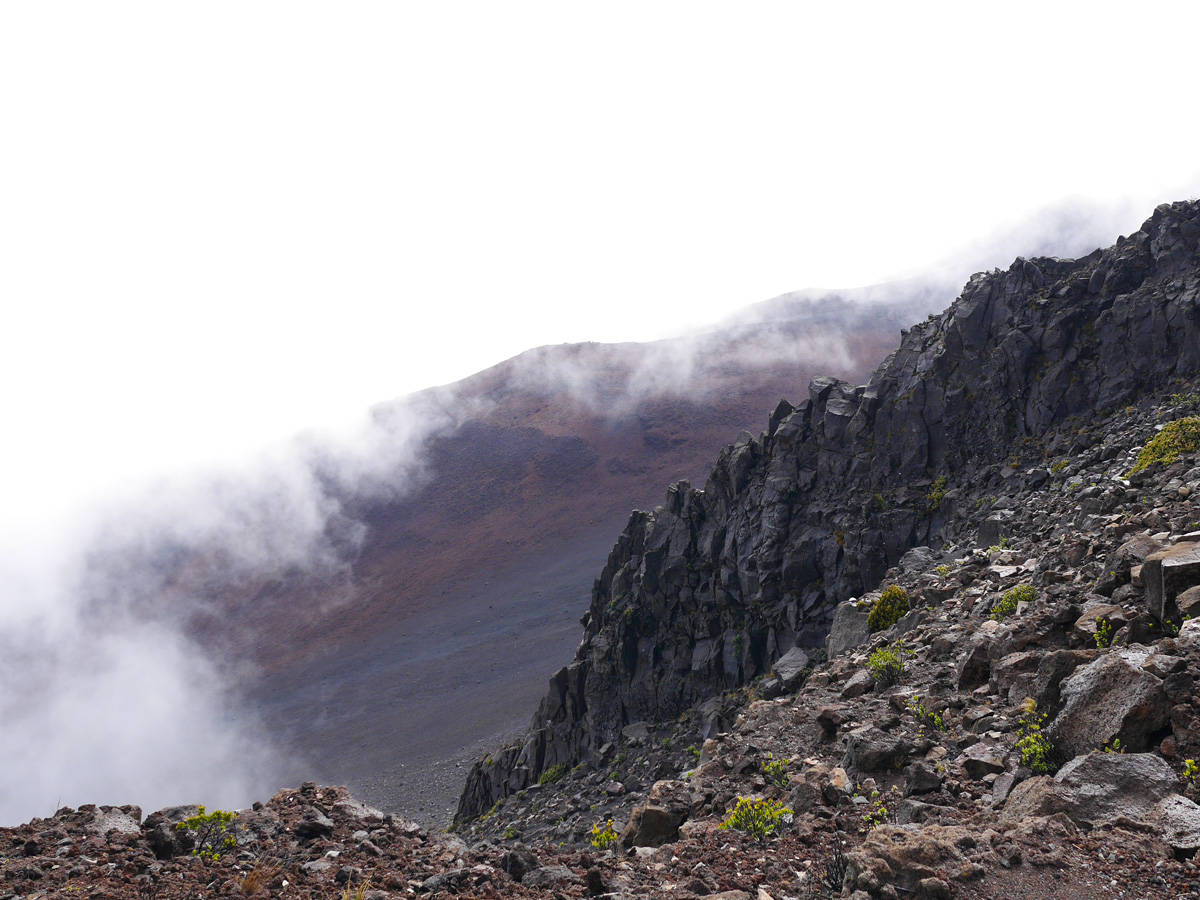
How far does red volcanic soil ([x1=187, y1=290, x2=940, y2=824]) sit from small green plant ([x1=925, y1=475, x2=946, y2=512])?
3059 cm

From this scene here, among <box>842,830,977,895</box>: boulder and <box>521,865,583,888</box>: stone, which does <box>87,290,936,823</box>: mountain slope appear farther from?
<box>842,830,977,895</box>: boulder

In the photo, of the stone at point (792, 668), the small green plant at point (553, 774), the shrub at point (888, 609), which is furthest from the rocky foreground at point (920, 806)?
the small green plant at point (553, 774)

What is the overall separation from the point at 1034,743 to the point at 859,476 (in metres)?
22.4

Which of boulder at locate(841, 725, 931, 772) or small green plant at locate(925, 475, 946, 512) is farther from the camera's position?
small green plant at locate(925, 475, 946, 512)

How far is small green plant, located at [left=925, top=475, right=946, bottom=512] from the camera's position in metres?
24.4

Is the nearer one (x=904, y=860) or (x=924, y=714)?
(x=904, y=860)

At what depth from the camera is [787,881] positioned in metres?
5.27

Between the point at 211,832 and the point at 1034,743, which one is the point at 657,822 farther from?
the point at 211,832

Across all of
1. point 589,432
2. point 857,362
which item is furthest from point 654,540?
point 857,362

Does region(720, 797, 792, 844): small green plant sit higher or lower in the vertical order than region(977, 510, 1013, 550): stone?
higher

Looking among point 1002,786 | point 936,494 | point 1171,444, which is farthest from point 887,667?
point 936,494

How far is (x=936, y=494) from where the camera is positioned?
974 inches

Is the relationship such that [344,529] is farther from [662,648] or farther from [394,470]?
[662,648]

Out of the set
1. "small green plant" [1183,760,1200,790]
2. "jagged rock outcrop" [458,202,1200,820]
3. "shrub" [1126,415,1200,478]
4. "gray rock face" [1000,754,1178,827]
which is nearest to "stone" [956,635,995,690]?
"gray rock face" [1000,754,1178,827]
